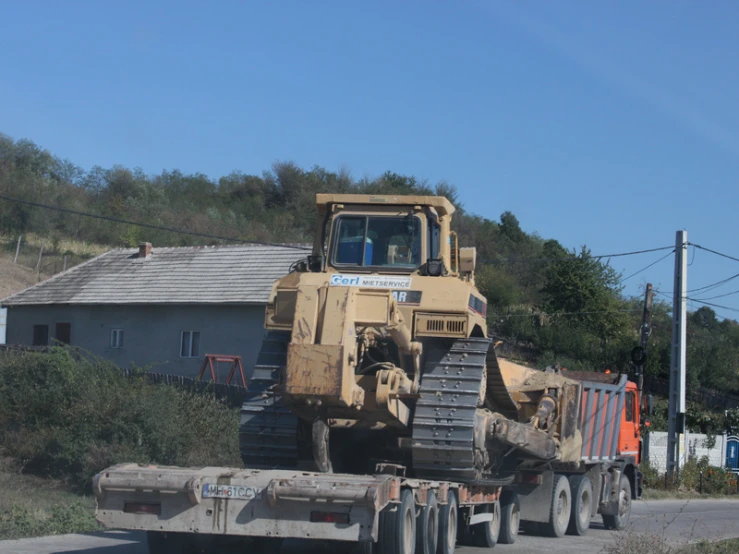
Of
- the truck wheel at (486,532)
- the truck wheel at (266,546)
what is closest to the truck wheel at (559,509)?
the truck wheel at (486,532)

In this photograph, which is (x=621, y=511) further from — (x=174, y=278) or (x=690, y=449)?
(x=174, y=278)

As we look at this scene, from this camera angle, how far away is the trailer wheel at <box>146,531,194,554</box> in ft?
36.2

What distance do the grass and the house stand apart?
43.1 ft

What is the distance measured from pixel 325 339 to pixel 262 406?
7.45ft

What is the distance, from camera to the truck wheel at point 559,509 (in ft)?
53.7

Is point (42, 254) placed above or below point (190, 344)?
above

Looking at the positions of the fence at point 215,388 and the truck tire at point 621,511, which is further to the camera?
the fence at point 215,388

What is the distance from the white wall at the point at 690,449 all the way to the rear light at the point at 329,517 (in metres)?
24.4

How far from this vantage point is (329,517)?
9500 mm

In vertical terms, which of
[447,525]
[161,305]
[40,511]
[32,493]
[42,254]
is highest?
[42,254]

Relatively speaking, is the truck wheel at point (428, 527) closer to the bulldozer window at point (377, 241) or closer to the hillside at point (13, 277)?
the bulldozer window at point (377, 241)

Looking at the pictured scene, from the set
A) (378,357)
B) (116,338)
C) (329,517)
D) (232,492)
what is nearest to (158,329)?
(116,338)

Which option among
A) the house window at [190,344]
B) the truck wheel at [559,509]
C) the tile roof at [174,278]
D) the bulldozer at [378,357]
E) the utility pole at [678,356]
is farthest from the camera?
the house window at [190,344]

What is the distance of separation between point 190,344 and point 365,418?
77.2 feet
